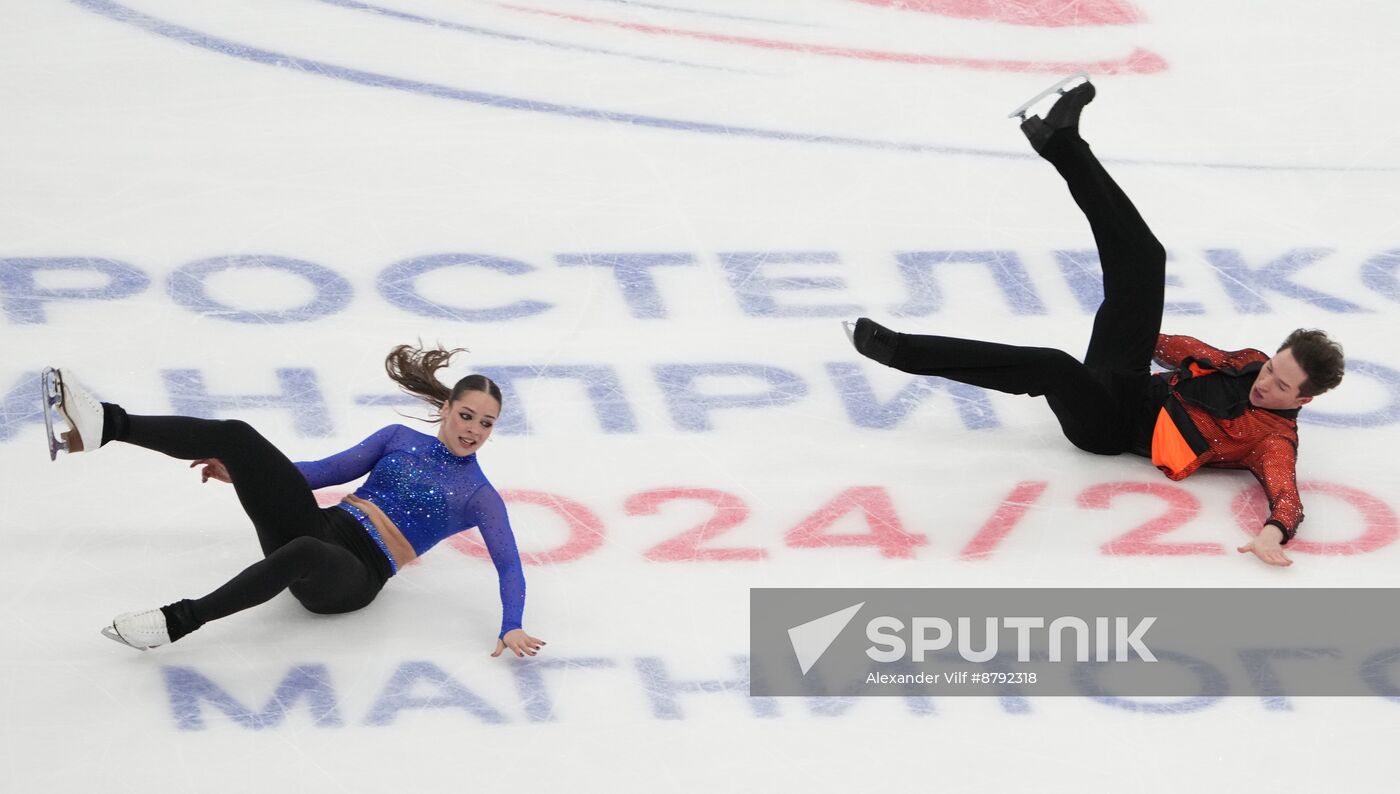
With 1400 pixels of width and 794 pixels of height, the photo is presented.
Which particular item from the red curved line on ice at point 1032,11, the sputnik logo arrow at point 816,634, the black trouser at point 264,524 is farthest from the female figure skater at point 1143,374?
the red curved line on ice at point 1032,11

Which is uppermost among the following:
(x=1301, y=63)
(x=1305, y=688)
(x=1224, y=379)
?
(x=1301, y=63)

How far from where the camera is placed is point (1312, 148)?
6.28 metres

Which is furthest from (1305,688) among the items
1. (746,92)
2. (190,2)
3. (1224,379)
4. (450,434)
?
(190,2)

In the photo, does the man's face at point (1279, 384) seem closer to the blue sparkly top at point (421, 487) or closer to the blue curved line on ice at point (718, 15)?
the blue sparkly top at point (421, 487)

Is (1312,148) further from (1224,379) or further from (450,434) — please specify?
(450,434)

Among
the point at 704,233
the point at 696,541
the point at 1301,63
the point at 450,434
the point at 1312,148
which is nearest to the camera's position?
the point at 450,434

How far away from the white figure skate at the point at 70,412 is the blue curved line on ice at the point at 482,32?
3072 mm

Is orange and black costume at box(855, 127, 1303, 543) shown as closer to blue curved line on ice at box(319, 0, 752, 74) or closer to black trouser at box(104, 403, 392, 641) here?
black trouser at box(104, 403, 392, 641)

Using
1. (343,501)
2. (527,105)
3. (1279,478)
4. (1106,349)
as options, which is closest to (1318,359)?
(1279,478)

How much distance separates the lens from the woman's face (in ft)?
14.0

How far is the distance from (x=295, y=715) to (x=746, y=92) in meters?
3.28

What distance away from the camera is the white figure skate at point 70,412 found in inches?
156

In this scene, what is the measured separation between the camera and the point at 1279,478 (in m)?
4.69

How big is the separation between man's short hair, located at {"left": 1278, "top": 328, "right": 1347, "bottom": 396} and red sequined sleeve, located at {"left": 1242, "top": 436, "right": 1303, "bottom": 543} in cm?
20
